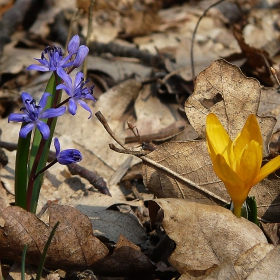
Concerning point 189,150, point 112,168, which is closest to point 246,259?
point 189,150

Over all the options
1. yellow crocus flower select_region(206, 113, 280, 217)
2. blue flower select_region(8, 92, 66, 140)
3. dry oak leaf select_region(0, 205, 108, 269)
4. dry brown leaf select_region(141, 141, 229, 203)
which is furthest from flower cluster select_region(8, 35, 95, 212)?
yellow crocus flower select_region(206, 113, 280, 217)

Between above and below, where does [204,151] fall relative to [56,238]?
above

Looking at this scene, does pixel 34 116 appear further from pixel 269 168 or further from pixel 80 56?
pixel 269 168

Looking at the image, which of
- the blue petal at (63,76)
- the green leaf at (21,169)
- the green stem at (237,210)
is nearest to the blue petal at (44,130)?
the green leaf at (21,169)

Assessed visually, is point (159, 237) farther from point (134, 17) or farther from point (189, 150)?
point (134, 17)

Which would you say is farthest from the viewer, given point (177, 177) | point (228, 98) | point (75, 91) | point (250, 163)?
point (228, 98)

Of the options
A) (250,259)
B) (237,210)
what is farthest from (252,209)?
(250,259)

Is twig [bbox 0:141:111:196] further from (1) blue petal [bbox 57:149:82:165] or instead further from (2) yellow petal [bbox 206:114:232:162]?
(2) yellow petal [bbox 206:114:232:162]
